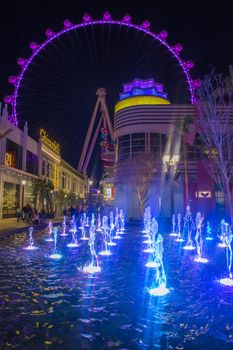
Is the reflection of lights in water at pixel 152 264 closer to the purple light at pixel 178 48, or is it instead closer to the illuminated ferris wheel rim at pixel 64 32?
the illuminated ferris wheel rim at pixel 64 32

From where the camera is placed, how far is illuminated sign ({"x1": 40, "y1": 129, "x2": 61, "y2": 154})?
4508cm

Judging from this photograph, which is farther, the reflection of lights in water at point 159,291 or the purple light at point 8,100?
A: the purple light at point 8,100

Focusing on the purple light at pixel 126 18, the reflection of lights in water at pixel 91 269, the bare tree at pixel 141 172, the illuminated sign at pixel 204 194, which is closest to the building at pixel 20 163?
the bare tree at pixel 141 172

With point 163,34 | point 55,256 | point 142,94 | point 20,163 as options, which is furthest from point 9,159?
point 142,94

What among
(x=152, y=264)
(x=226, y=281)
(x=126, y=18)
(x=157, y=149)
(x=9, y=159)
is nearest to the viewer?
(x=226, y=281)

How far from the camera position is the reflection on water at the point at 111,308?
4887mm

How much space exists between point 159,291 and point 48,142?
4321cm

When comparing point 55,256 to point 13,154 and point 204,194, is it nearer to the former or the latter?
point 204,194

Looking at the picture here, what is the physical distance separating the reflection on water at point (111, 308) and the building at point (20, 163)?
659 inches

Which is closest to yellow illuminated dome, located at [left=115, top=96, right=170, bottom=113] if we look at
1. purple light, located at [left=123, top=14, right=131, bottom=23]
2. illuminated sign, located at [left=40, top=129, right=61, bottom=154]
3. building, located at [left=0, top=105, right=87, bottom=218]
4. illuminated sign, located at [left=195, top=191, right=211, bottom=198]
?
illuminated sign, located at [left=40, top=129, right=61, bottom=154]

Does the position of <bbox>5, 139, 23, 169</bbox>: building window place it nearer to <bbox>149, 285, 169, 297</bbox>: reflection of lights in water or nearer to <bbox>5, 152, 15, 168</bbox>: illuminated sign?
<bbox>5, 152, 15, 168</bbox>: illuminated sign

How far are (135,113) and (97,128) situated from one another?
23147 mm

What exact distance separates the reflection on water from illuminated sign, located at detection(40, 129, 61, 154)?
118 ft

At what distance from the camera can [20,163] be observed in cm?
3591
